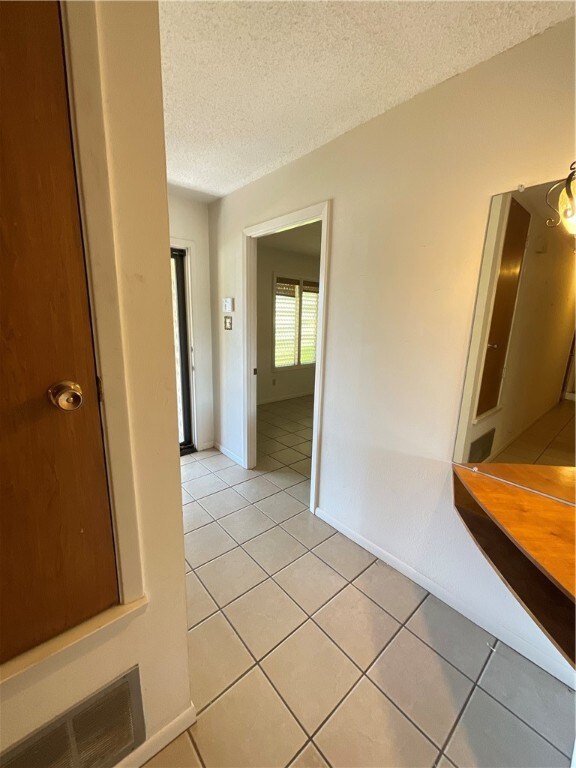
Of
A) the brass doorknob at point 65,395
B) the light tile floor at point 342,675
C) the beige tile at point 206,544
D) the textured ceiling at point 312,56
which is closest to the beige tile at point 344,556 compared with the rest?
the light tile floor at point 342,675

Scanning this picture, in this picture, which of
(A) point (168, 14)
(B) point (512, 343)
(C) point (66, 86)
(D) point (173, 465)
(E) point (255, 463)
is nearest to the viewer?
(C) point (66, 86)

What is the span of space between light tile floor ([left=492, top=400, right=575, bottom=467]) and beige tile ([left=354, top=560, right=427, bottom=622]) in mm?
893

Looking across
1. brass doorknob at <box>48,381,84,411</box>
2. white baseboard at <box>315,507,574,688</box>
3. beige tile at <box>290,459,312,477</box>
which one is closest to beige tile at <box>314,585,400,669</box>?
white baseboard at <box>315,507,574,688</box>

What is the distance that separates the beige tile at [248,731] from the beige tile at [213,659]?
0.16 feet

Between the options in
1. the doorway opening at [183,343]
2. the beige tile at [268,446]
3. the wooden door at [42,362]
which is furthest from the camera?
the beige tile at [268,446]

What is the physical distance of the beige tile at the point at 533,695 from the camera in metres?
1.12

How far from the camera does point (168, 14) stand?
1021mm

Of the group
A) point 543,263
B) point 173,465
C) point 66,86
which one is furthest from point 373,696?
point 66,86

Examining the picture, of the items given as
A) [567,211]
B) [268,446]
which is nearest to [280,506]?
[268,446]

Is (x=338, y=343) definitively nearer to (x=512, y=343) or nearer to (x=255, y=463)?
(x=512, y=343)

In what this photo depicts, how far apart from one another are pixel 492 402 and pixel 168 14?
1.98 m

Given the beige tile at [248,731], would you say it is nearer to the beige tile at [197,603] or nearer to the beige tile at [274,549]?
the beige tile at [197,603]

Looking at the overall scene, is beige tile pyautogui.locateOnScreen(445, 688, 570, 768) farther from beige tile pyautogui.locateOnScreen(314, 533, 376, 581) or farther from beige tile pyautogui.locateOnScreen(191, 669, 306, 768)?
beige tile pyautogui.locateOnScreen(314, 533, 376, 581)

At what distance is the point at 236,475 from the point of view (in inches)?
112
